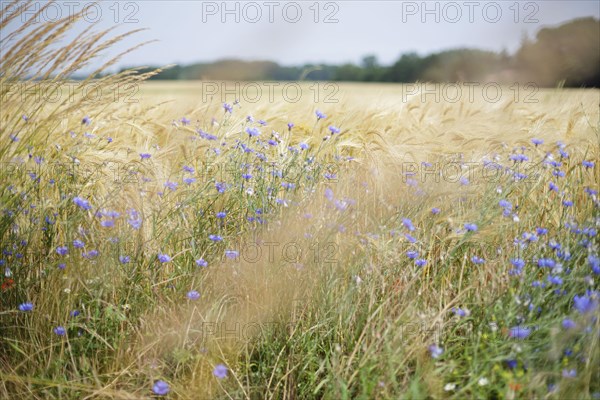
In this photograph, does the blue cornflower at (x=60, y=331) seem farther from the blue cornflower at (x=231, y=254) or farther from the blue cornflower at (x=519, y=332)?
the blue cornflower at (x=519, y=332)

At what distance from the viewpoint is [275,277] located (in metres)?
1.85

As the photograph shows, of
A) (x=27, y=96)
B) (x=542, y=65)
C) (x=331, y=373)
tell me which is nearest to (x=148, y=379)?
(x=331, y=373)

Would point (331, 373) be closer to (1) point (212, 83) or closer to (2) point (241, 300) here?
(2) point (241, 300)

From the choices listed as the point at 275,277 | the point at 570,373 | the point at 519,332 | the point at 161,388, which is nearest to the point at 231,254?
the point at 275,277

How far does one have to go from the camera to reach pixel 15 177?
211 cm

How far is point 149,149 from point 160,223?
79cm

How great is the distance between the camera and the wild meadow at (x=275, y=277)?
1537mm

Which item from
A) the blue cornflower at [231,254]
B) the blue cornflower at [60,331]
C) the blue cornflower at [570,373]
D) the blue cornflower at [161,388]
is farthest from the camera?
the blue cornflower at [231,254]

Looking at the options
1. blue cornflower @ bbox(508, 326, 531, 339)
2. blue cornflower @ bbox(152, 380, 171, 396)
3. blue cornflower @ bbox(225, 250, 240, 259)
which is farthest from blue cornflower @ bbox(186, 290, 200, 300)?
blue cornflower @ bbox(508, 326, 531, 339)

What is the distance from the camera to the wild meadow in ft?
5.04

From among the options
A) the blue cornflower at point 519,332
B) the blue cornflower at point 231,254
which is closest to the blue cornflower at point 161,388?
the blue cornflower at point 231,254

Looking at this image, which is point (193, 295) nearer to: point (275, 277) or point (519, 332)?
point (275, 277)

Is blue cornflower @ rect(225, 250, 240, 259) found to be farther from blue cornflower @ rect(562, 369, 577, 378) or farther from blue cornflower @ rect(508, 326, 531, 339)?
blue cornflower @ rect(562, 369, 577, 378)

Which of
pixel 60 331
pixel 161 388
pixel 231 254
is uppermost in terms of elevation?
pixel 231 254
